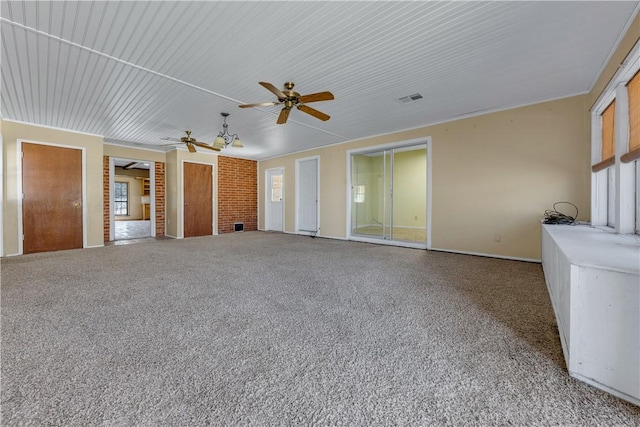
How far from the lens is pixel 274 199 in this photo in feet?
28.6

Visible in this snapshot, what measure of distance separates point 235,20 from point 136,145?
6260mm

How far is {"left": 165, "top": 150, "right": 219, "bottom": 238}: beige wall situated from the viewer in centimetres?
721

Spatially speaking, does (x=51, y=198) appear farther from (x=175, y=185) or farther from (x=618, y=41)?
(x=618, y=41)

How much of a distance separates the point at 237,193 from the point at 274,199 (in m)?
1.20

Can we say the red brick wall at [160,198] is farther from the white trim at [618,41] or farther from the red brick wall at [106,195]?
the white trim at [618,41]

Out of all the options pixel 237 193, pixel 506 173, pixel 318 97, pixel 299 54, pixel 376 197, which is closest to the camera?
pixel 299 54

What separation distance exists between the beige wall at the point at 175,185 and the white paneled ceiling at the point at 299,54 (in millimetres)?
2676

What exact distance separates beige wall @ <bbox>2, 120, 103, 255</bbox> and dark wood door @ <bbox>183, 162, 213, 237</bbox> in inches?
74.4

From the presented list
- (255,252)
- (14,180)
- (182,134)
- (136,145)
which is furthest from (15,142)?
(255,252)

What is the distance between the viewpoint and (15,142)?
4934mm

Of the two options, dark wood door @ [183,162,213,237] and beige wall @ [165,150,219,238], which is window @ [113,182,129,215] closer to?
beige wall @ [165,150,219,238]

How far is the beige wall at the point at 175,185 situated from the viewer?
7.21m

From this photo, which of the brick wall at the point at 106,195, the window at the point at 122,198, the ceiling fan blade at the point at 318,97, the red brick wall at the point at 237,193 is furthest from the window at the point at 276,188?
the window at the point at 122,198

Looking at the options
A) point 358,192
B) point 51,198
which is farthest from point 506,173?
point 51,198
